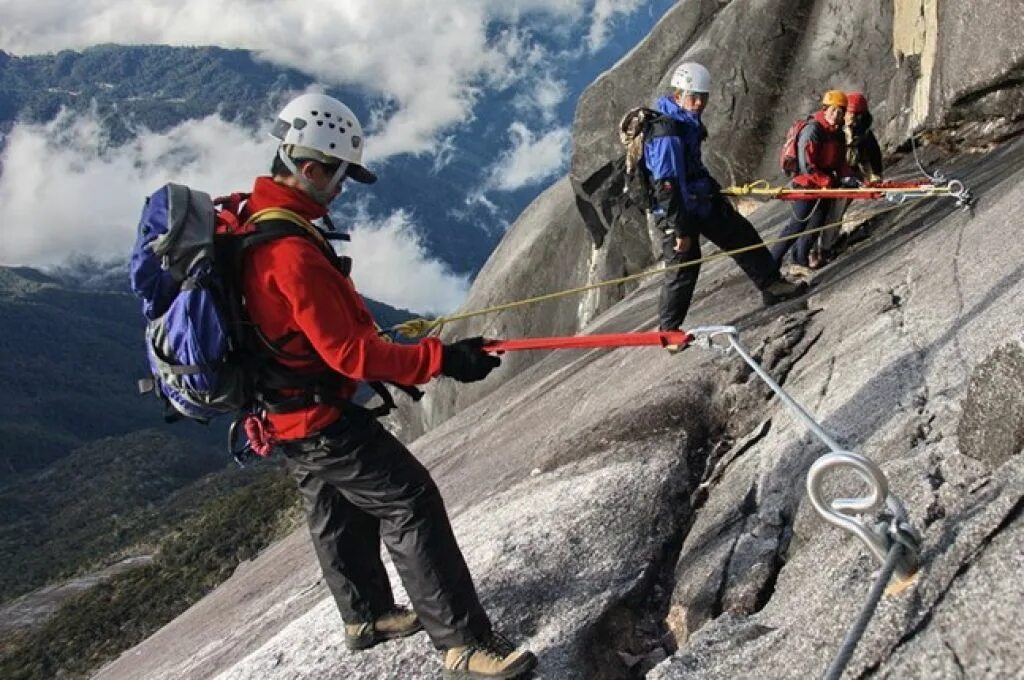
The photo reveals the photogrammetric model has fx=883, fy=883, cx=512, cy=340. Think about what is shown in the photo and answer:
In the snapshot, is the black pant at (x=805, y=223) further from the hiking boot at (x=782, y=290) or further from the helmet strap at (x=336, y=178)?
the helmet strap at (x=336, y=178)

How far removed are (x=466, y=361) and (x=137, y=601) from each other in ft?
110

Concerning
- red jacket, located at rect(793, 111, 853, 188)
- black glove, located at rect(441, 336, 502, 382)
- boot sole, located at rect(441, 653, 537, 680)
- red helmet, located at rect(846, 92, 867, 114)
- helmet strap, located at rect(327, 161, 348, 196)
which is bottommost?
boot sole, located at rect(441, 653, 537, 680)

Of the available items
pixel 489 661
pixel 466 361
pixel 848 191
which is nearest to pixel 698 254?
pixel 848 191

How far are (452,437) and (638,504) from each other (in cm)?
839

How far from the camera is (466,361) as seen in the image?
18.2ft

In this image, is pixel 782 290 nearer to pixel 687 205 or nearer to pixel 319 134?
Result: pixel 687 205

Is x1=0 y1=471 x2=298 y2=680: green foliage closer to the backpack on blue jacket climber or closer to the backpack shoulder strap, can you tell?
the backpack on blue jacket climber

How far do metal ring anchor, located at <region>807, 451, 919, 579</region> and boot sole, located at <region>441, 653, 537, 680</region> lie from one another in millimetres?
2341

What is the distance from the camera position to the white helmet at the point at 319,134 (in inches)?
213

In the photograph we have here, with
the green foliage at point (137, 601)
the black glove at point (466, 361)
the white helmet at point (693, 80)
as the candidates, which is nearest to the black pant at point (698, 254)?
the white helmet at point (693, 80)

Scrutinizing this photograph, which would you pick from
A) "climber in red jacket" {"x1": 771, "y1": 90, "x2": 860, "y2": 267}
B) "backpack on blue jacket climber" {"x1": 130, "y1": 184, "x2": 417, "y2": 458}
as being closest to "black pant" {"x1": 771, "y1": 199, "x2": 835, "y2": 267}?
"climber in red jacket" {"x1": 771, "y1": 90, "x2": 860, "y2": 267}

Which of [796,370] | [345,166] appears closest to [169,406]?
[345,166]

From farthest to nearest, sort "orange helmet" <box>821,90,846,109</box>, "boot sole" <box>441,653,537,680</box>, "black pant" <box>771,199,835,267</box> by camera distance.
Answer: "black pant" <box>771,199,835,267</box>
"orange helmet" <box>821,90,846,109</box>
"boot sole" <box>441,653,537,680</box>

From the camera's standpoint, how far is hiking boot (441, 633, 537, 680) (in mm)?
5422
